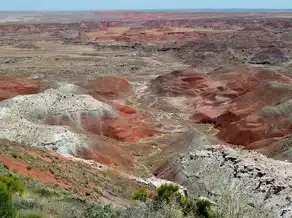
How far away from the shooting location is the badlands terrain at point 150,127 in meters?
19.5

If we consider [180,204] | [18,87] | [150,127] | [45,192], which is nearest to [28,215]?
[45,192]

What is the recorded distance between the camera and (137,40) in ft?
390

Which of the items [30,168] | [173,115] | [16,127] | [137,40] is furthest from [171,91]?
[137,40]

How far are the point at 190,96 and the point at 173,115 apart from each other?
8.24 metres

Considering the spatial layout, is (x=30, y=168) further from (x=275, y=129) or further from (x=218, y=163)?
(x=275, y=129)

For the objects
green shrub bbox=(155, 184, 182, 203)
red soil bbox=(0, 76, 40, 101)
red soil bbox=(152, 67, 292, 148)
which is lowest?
red soil bbox=(152, 67, 292, 148)

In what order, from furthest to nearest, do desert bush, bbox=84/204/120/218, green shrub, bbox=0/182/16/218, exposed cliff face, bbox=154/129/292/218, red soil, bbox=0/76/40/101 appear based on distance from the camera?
red soil, bbox=0/76/40/101 < exposed cliff face, bbox=154/129/292/218 < desert bush, bbox=84/204/120/218 < green shrub, bbox=0/182/16/218

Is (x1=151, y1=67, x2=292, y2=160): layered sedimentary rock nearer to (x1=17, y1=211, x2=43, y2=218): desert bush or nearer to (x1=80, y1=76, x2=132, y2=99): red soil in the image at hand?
(x1=80, y1=76, x2=132, y2=99): red soil

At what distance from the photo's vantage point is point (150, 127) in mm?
42438

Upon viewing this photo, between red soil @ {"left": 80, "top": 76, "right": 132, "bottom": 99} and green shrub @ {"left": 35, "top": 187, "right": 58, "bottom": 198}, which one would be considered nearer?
green shrub @ {"left": 35, "top": 187, "right": 58, "bottom": 198}

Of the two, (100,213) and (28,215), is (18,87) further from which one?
(28,215)

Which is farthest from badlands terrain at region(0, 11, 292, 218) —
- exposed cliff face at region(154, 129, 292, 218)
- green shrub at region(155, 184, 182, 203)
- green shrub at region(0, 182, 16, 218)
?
green shrub at region(0, 182, 16, 218)

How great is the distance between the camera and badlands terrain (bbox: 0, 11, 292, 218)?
19.5 meters

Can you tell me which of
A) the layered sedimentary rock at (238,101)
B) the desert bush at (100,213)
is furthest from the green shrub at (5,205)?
the layered sedimentary rock at (238,101)
